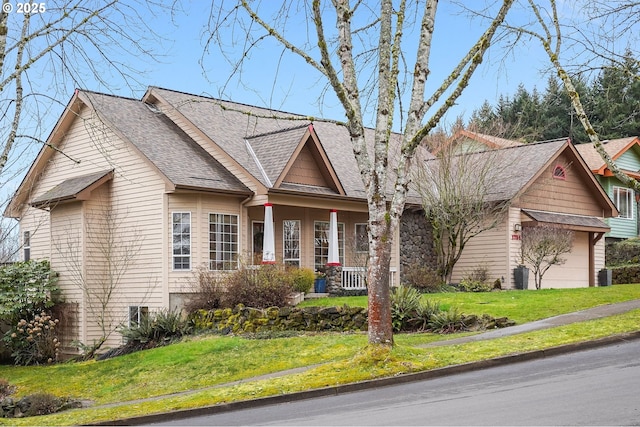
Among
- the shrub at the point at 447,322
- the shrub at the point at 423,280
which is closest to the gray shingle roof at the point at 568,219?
the shrub at the point at 423,280

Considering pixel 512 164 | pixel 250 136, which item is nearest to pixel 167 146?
pixel 250 136

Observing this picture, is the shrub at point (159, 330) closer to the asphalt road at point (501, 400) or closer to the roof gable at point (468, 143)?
the asphalt road at point (501, 400)

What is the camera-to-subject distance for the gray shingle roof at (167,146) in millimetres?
24328

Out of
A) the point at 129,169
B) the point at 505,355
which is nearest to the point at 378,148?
the point at 505,355

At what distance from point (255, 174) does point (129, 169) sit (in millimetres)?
4066

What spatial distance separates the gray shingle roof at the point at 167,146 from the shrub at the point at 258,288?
10.6ft

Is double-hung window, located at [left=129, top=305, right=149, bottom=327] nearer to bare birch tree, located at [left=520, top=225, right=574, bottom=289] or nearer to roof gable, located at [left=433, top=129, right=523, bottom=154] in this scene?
roof gable, located at [left=433, top=129, right=523, bottom=154]

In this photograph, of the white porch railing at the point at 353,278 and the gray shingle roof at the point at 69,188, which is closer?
the gray shingle roof at the point at 69,188

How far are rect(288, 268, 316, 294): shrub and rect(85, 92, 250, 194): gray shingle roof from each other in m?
3.01

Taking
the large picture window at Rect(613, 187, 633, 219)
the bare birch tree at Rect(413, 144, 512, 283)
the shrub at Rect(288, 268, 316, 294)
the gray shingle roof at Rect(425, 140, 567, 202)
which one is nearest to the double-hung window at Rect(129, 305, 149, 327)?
the shrub at Rect(288, 268, 316, 294)

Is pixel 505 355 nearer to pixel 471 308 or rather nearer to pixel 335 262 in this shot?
pixel 471 308

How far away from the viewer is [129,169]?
2541 centimetres

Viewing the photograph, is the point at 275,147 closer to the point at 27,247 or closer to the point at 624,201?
the point at 27,247

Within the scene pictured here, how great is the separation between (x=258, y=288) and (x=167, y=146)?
6.67 metres
